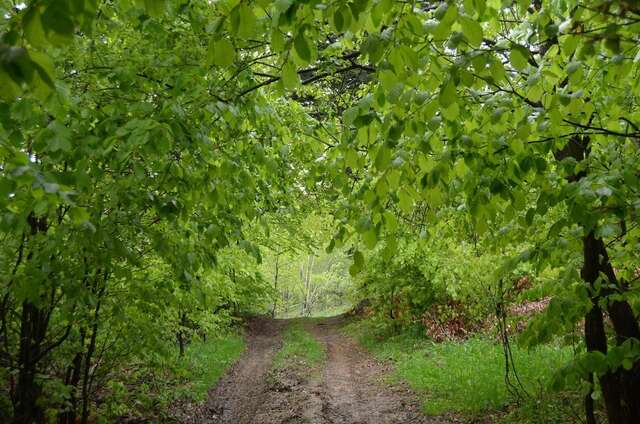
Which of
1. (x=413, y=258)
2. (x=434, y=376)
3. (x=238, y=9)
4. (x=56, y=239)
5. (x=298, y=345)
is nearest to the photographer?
(x=238, y=9)

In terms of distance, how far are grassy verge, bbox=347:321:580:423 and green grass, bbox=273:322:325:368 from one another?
2677mm

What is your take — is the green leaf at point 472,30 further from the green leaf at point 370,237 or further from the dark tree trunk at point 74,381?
Answer: the dark tree trunk at point 74,381

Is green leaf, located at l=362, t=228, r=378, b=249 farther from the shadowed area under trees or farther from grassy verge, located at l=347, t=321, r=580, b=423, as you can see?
grassy verge, located at l=347, t=321, r=580, b=423

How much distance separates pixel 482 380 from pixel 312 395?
362cm

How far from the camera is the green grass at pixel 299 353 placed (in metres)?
15.3

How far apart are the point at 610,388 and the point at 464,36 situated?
12.8 feet

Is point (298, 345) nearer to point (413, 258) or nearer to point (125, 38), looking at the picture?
point (413, 258)

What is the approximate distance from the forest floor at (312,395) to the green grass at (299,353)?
199 millimetres

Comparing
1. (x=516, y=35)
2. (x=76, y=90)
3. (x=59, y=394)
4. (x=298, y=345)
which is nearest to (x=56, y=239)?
(x=76, y=90)

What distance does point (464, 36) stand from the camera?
2.20 metres

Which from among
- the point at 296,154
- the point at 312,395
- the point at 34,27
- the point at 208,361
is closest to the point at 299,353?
the point at 208,361

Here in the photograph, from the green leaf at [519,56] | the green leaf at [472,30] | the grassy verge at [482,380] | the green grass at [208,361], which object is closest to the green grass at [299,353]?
the green grass at [208,361]

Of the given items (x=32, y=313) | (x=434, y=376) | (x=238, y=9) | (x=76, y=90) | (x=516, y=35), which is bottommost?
(x=434, y=376)

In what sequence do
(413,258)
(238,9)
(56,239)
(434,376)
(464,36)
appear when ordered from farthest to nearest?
(413,258)
(434,376)
(56,239)
(464,36)
(238,9)
